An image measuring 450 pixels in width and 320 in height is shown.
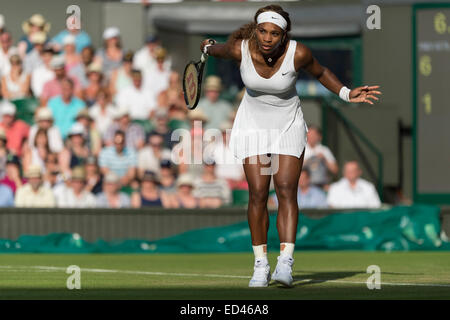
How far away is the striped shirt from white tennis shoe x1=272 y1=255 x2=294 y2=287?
8273 millimetres

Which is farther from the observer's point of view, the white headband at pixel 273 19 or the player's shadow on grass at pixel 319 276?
the player's shadow on grass at pixel 319 276

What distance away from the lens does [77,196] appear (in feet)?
49.4

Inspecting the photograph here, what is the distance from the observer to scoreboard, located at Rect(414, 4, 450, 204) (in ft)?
62.8

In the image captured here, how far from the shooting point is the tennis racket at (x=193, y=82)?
828 cm

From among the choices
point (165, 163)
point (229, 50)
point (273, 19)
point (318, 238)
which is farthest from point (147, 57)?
point (273, 19)

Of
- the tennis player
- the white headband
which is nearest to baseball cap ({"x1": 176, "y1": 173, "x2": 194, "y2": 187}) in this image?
the tennis player

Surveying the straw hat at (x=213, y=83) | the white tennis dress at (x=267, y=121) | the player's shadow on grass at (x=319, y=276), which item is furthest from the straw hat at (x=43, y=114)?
the white tennis dress at (x=267, y=121)

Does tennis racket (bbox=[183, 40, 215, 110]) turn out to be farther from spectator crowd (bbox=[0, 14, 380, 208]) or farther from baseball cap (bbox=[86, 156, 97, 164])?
baseball cap (bbox=[86, 156, 97, 164])

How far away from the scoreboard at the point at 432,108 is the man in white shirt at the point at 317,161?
3.26 meters

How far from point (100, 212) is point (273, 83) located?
7.45 meters

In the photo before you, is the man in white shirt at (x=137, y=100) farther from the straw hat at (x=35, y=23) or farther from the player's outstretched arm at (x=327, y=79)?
the player's outstretched arm at (x=327, y=79)

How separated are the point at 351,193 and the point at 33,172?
414 cm
